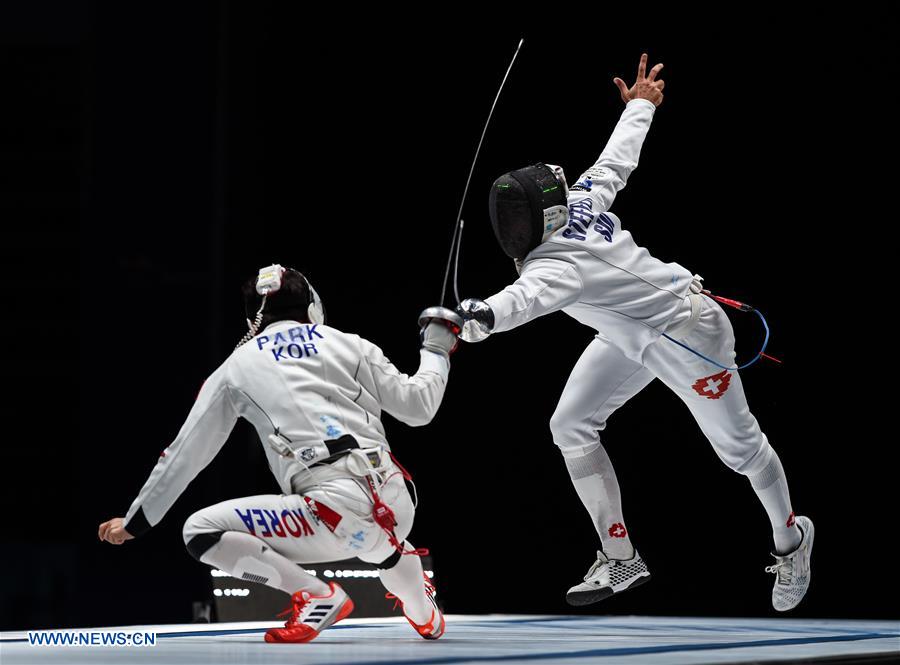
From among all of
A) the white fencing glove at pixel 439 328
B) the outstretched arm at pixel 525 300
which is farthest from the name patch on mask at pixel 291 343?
the outstretched arm at pixel 525 300

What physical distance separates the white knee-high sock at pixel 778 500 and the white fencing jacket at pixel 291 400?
128cm

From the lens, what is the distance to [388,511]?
9.26ft

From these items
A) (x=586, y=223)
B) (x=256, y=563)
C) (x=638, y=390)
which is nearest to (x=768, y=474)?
(x=638, y=390)

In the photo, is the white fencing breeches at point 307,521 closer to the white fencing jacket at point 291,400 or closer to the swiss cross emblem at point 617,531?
the white fencing jacket at point 291,400

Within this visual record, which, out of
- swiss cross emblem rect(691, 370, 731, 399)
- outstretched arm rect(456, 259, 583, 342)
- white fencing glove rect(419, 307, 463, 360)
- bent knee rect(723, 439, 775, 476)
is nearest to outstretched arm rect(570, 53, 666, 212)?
outstretched arm rect(456, 259, 583, 342)

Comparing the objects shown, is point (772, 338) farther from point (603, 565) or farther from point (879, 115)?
point (603, 565)

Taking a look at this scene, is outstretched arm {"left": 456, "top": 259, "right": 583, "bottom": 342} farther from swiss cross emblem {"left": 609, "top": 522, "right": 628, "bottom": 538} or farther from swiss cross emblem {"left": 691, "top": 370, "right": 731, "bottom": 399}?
swiss cross emblem {"left": 609, "top": 522, "right": 628, "bottom": 538}

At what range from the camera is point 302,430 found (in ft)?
9.21

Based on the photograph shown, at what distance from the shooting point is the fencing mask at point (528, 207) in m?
3.36

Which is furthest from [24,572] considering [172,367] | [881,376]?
[881,376]

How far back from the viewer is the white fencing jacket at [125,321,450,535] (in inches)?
111

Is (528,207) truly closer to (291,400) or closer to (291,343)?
(291,343)

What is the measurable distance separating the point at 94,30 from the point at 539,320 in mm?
3092

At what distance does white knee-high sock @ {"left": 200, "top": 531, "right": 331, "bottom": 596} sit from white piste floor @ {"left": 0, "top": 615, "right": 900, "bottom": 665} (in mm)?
A: 156
